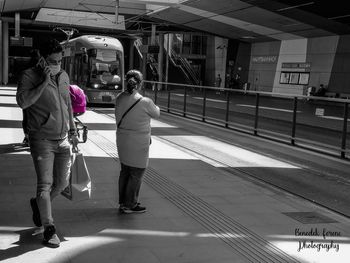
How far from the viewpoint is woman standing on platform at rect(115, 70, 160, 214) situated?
5289mm

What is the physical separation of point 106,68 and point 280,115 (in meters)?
11.3

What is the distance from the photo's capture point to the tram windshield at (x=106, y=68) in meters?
20.9

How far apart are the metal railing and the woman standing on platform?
5501mm

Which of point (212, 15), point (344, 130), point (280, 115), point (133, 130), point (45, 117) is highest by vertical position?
point (212, 15)

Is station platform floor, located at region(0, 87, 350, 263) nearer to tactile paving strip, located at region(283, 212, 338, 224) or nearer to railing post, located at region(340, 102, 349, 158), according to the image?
tactile paving strip, located at region(283, 212, 338, 224)

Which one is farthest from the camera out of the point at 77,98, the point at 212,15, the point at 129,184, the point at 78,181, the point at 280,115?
the point at 212,15

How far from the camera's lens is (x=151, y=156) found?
29.9 ft

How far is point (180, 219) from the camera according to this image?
5.27m

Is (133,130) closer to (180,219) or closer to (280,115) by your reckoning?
(180,219)

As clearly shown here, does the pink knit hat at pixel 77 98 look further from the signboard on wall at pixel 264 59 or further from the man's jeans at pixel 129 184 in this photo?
the signboard on wall at pixel 264 59

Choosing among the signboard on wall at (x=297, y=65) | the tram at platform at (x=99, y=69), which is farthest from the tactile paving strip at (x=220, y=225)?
the signboard on wall at (x=297, y=65)

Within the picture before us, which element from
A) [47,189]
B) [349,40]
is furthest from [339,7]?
[47,189]

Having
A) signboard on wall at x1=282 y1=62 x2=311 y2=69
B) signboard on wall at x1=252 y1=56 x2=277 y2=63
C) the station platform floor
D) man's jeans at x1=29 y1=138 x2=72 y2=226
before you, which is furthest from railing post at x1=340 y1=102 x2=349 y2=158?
signboard on wall at x1=252 y1=56 x2=277 y2=63

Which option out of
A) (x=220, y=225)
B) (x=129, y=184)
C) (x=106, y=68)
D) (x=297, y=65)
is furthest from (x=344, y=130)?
(x=297, y=65)
